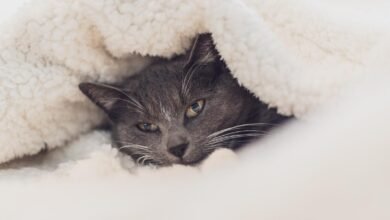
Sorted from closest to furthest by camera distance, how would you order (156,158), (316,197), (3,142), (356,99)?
(316,197), (356,99), (3,142), (156,158)

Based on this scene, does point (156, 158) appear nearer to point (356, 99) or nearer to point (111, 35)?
point (111, 35)

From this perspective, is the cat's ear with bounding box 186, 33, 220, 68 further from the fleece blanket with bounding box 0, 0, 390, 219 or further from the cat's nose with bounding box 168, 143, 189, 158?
the cat's nose with bounding box 168, 143, 189, 158

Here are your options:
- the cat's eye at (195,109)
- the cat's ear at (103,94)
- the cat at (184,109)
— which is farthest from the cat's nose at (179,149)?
the cat's ear at (103,94)

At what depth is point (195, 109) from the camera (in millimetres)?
1213

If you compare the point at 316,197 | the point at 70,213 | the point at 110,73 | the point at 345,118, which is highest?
the point at 110,73

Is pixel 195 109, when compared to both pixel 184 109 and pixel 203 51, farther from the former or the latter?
pixel 203 51

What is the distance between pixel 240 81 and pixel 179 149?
22cm

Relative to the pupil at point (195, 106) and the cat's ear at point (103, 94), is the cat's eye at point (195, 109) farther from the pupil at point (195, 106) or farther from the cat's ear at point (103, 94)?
the cat's ear at point (103, 94)

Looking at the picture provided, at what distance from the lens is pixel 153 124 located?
1.26 metres

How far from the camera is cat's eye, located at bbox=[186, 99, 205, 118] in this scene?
1206mm

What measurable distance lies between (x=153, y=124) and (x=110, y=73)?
Answer: 17 centimetres

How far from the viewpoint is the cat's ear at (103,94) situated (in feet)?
3.81

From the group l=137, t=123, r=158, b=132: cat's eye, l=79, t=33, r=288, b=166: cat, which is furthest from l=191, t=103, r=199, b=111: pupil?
l=137, t=123, r=158, b=132: cat's eye

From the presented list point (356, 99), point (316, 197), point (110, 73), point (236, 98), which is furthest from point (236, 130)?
point (316, 197)
